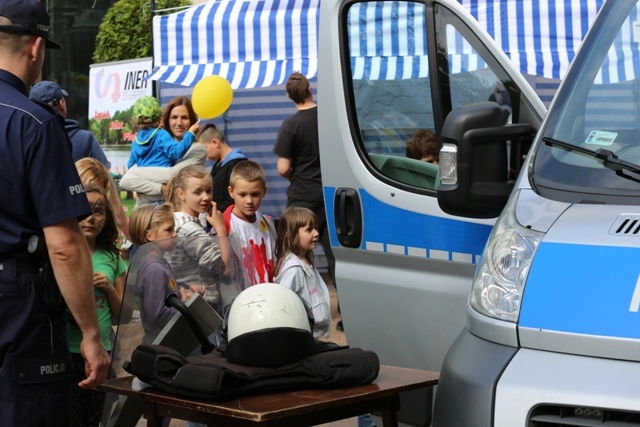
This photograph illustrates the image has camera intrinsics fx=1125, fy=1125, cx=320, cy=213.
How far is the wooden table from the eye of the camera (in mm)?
3043

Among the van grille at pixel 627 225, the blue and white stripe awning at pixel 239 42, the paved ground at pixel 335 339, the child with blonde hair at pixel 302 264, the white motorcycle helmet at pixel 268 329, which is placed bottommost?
the paved ground at pixel 335 339

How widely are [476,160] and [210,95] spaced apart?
6.98m

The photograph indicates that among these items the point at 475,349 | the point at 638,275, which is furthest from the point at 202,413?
the point at 638,275

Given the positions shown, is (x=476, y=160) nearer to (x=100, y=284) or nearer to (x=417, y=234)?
(x=417, y=234)

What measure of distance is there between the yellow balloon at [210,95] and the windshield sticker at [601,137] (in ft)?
23.6

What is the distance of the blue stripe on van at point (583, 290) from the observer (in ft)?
9.64

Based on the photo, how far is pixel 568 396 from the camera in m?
2.86

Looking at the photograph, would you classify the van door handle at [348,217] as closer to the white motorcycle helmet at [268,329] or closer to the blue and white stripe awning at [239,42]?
the white motorcycle helmet at [268,329]

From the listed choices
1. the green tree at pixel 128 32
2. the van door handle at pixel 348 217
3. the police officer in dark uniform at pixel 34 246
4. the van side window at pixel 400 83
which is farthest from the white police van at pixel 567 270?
the green tree at pixel 128 32

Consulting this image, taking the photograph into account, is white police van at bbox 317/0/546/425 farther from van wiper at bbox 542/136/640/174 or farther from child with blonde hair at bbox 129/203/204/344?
child with blonde hair at bbox 129/203/204/344

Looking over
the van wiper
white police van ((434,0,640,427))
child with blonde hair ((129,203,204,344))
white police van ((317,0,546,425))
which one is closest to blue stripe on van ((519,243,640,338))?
white police van ((434,0,640,427))

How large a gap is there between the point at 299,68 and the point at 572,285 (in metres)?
7.51

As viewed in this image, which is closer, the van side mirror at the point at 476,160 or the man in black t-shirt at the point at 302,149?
the van side mirror at the point at 476,160

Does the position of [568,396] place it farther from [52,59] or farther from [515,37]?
[52,59]
